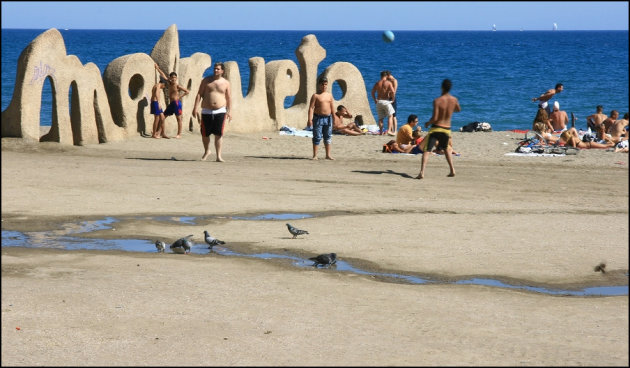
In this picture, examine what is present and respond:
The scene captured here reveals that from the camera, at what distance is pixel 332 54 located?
338ft

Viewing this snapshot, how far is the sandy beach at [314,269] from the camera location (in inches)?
273

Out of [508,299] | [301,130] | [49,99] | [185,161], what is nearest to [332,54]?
[49,99]

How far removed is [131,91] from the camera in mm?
21250

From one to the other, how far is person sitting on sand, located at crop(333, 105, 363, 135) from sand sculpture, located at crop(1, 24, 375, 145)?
1313 mm

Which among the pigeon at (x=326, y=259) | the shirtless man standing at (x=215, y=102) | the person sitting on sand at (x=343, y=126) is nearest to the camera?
the pigeon at (x=326, y=259)

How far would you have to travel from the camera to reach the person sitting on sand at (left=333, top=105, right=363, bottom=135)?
2334 cm

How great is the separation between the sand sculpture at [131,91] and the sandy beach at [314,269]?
1.13 meters

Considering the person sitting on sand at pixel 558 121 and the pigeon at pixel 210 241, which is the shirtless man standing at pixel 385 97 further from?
the pigeon at pixel 210 241

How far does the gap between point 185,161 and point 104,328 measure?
9.52 m

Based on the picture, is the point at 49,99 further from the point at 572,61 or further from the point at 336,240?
the point at 572,61

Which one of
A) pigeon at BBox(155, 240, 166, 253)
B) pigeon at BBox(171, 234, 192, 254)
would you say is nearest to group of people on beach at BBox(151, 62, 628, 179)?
pigeon at BBox(171, 234, 192, 254)

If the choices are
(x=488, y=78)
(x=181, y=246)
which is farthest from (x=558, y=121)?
(x=488, y=78)

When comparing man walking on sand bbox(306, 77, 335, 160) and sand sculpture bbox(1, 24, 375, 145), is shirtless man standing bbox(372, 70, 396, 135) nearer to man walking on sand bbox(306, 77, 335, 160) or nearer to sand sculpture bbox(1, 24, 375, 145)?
sand sculpture bbox(1, 24, 375, 145)

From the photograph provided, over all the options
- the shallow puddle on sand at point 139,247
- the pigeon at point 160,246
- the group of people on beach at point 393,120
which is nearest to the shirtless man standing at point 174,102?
the group of people on beach at point 393,120
